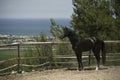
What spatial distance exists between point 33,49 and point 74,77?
7148mm

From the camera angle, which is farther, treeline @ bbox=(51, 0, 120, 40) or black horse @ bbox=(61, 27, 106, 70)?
treeline @ bbox=(51, 0, 120, 40)

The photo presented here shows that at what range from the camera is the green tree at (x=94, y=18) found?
2161 centimetres

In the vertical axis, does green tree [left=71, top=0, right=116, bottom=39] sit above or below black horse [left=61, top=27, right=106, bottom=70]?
above

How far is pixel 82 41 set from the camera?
1068 centimetres

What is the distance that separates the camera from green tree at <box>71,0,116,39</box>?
70.9 ft

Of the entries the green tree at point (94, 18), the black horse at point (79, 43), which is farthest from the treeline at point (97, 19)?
the black horse at point (79, 43)

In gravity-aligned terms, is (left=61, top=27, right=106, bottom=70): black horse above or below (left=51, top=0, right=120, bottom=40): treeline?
below

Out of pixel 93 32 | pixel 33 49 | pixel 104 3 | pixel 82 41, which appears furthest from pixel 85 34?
pixel 82 41

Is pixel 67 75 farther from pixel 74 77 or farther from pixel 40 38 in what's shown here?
pixel 40 38

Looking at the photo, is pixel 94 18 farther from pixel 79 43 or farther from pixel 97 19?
pixel 79 43

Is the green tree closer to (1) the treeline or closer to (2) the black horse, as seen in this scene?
(1) the treeline

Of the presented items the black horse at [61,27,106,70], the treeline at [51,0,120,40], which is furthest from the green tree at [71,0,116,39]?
the black horse at [61,27,106,70]

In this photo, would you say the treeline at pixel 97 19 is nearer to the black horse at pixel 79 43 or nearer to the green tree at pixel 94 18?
the green tree at pixel 94 18

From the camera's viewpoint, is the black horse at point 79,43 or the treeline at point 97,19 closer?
the black horse at point 79,43
